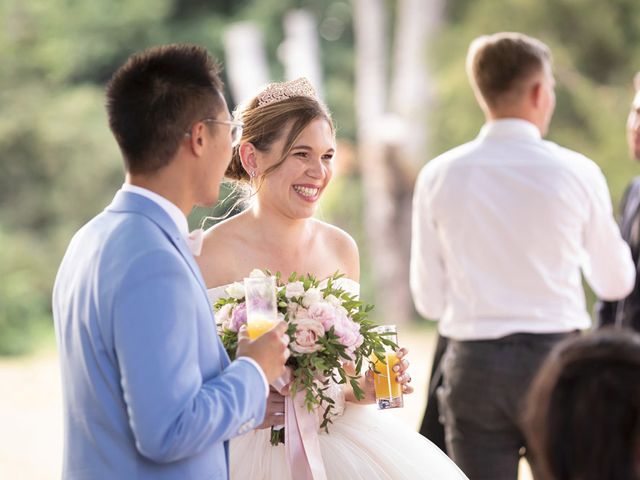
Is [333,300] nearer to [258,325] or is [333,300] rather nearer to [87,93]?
[258,325]

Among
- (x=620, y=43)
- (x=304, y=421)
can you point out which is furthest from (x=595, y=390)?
(x=620, y=43)

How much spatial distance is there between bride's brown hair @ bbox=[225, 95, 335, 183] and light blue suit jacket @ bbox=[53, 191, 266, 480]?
1.09 meters

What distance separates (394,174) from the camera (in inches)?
624

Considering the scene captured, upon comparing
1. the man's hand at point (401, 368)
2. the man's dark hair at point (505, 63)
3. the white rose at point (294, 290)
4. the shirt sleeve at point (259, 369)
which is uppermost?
Result: the man's dark hair at point (505, 63)

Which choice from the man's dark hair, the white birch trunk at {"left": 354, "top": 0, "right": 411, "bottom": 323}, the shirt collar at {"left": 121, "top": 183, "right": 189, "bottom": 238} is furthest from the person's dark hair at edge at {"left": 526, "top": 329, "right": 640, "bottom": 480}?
the white birch trunk at {"left": 354, "top": 0, "right": 411, "bottom": 323}

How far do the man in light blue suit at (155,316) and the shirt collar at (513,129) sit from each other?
1590 millimetres

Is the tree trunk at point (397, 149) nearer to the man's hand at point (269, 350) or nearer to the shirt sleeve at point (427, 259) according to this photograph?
the shirt sleeve at point (427, 259)

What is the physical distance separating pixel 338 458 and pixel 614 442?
61.3 inches

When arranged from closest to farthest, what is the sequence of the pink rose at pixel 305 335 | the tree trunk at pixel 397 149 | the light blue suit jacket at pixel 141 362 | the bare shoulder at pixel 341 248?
the light blue suit jacket at pixel 141 362, the pink rose at pixel 305 335, the bare shoulder at pixel 341 248, the tree trunk at pixel 397 149

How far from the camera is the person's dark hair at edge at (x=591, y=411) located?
5.00 feet

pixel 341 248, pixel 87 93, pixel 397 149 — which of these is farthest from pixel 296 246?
pixel 87 93

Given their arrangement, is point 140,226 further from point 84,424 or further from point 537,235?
point 537,235

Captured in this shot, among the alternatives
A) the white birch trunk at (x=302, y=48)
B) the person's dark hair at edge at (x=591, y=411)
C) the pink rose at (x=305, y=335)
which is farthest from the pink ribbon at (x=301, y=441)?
the white birch trunk at (x=302, y=48)

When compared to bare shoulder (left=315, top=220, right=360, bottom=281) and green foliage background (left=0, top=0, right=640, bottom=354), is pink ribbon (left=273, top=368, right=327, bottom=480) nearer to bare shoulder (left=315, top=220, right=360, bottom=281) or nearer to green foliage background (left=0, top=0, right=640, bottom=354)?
bare shoulder (left=315, top=220, right=360, bottom=281)
